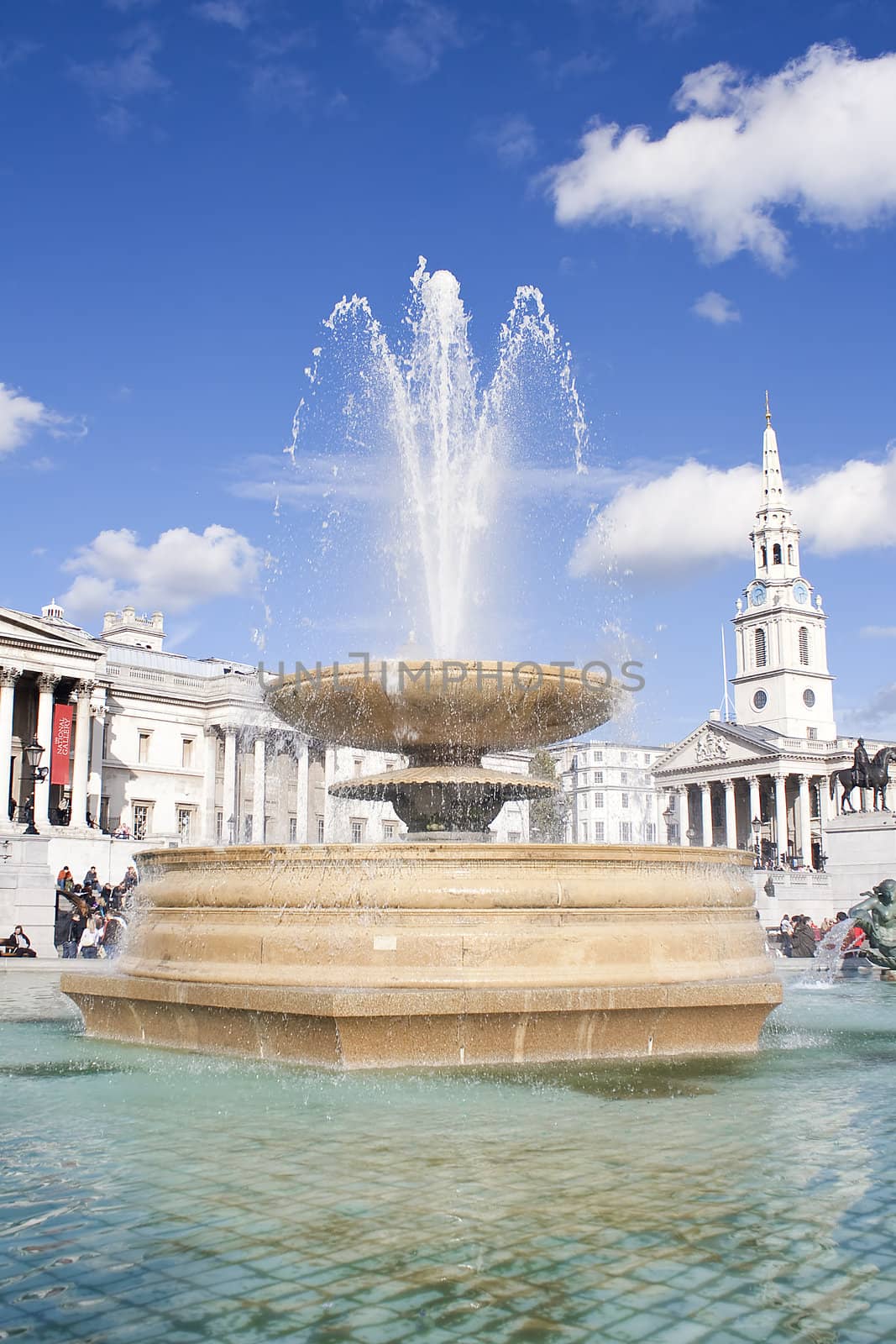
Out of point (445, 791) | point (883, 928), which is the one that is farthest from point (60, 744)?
point (445, 791)

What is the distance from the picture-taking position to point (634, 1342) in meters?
2.93

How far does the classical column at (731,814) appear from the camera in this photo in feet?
285

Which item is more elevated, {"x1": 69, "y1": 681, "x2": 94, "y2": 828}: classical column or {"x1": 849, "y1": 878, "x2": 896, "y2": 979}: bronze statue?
{"x1": 69, "y1": 681, "x2": 94, "y2": 828}: classical column

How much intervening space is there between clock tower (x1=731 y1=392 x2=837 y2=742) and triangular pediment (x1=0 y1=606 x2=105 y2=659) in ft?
191

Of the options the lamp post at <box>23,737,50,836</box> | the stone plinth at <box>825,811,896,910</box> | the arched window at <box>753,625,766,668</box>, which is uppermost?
the arched window at <box>753,625,766,668</box>

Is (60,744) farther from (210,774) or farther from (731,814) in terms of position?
(731,814)

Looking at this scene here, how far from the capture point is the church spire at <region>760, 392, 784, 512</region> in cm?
10275

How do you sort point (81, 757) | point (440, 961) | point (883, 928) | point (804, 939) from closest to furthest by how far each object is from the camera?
1. point (440, 961)
2. point (883, 928)
3. point (804, 939)
4. point (81, 757)

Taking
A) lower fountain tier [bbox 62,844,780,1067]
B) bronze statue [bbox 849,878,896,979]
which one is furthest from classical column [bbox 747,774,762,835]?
lower fountain tier [bbox 62,844,780,1067]

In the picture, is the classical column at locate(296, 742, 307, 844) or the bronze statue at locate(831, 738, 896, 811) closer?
the bronze statue at locate(831, 738, 896, 811)

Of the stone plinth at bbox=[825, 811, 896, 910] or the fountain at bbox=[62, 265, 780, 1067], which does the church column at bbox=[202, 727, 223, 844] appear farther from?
the fountain at bbox=[62, 265, 780, 1067]

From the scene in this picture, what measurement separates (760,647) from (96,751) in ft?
194

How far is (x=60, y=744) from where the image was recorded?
1986 inches

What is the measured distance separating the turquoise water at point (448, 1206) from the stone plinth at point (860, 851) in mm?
17801
